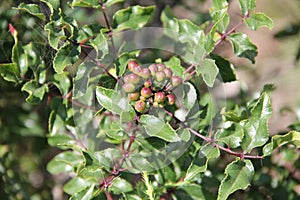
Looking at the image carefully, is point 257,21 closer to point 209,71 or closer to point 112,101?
point 209,71

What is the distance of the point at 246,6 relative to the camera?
139cm

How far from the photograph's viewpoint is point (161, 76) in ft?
4.09

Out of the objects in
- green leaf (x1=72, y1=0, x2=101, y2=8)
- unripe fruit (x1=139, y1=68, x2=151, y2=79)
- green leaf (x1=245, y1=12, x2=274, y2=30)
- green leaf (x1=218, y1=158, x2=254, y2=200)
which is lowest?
green leaf (x1=218, y1=158, x2=254, y2=200)

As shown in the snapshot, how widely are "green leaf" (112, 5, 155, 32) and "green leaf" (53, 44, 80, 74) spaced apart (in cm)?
18

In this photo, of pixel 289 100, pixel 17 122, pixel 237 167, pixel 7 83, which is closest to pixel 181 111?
pixel 237 167

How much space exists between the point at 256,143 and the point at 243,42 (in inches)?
13.0

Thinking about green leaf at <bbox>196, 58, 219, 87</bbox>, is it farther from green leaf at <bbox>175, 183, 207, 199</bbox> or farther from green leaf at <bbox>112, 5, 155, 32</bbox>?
green leaf at <bbox>175, 183, 207, 199</bbox>

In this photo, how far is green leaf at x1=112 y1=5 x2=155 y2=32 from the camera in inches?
55.6

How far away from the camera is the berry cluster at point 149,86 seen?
4.00 ft

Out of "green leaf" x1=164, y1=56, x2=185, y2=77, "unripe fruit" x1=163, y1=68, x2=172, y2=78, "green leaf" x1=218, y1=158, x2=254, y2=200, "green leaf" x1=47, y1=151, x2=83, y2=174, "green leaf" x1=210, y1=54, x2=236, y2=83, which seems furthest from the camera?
"green leaf" x1=47, y1=151, x2=83, y2=174

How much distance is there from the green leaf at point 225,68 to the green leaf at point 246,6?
0.15 meters

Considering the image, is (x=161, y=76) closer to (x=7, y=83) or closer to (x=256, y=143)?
(x=256, y=143)

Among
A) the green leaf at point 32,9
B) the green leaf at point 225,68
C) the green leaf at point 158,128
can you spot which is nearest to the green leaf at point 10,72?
the green leaf at point 32,9

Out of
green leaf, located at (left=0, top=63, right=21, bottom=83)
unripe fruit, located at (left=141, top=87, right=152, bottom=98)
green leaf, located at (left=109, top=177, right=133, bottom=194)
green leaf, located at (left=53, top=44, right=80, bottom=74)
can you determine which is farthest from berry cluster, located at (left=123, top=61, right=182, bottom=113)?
green leaf, located at (left=0, top=63, right=21, bottom=83)
